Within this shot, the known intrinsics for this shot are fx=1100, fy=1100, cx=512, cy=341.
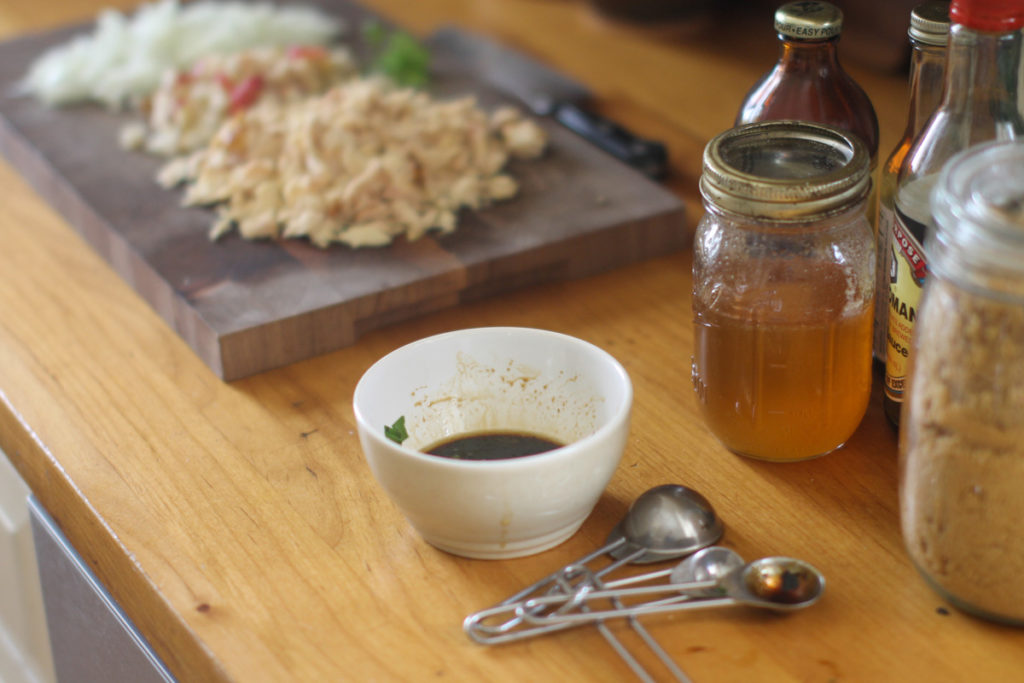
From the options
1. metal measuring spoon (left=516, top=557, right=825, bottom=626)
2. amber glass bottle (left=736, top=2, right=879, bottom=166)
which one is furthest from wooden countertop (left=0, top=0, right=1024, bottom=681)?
amber glass bottle (left=736, top=2, right=879, bottom=166)

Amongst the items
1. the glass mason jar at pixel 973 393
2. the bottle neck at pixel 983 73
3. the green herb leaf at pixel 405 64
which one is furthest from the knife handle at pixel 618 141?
the glass mason jar at pixel 973 393

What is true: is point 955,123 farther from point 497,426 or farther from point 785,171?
point 497,426

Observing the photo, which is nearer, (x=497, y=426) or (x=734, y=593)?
(x=734, y=593)

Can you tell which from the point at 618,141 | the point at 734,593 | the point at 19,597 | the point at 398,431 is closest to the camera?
the point at 734,593

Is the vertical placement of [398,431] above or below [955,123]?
below

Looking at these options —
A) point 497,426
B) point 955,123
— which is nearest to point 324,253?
point 497,426

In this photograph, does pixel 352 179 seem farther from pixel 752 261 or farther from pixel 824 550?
pixel 824 550

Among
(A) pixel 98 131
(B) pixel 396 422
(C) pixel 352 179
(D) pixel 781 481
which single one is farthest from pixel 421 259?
(A) pixel 98 131

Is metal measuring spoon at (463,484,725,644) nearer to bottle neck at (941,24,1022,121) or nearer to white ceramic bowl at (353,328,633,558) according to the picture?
white ceramic bowl at (353,328,633,558)
